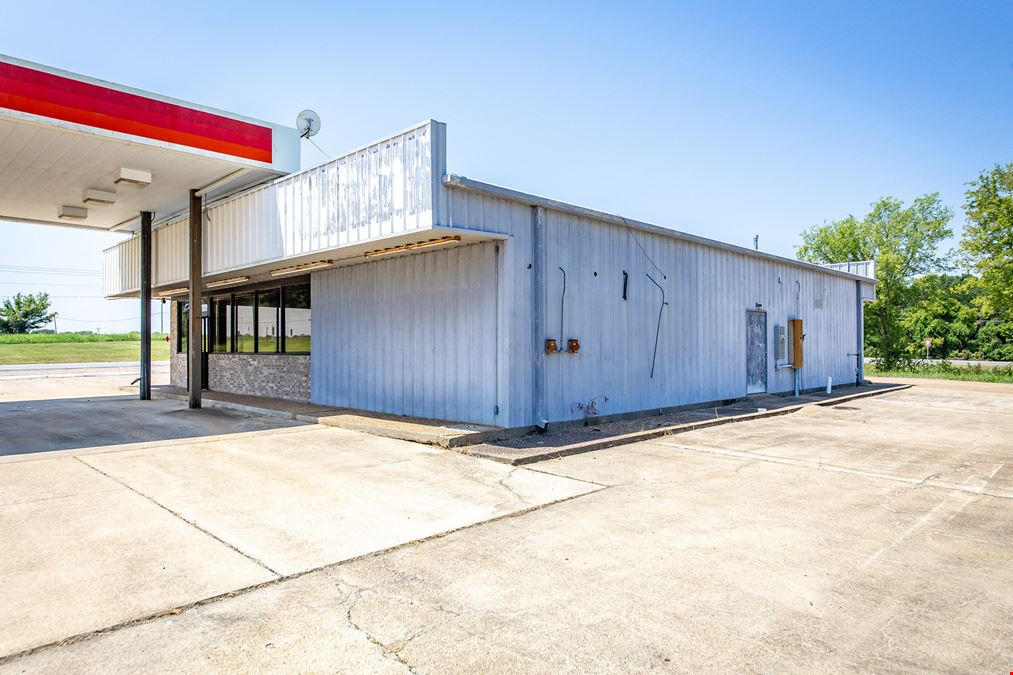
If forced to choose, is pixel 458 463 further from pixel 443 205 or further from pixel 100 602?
pixel 100 602

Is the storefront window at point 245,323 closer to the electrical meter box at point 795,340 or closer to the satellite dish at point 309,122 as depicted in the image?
the satellite dish at point 309,122

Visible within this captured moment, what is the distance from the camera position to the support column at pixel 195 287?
13477 millimetres

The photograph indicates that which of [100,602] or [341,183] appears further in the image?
[341,183]

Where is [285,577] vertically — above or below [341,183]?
below

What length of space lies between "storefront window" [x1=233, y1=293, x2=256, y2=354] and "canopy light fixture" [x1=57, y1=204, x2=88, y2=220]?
13.5 feet

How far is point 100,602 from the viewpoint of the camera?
3465 millimetres

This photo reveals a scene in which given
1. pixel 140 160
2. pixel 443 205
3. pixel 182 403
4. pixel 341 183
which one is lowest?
pixel 182 403

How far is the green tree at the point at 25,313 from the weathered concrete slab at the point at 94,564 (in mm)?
72064

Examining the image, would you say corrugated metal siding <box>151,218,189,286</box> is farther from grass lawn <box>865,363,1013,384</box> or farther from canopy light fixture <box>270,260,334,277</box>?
grass lawn <box>865,363,1013,384</box>

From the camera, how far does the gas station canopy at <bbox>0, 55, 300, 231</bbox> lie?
931 cm

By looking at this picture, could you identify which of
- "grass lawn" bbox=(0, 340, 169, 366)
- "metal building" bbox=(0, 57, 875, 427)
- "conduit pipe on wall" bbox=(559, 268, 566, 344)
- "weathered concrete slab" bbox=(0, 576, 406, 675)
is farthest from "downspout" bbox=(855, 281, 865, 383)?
"grass lawn" bbox=(0, 340, 169, 366)

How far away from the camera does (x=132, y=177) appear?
38.8 feet

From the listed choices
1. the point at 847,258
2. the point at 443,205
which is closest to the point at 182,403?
the point at 443,205

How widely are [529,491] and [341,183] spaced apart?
6159 millimetres
